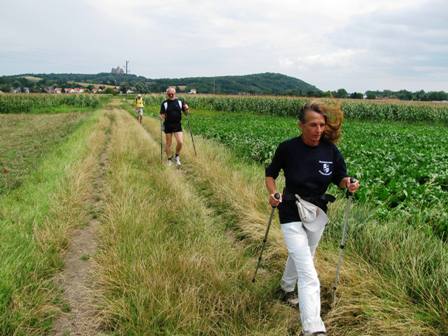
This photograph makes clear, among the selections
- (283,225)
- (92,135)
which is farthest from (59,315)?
(92,135)

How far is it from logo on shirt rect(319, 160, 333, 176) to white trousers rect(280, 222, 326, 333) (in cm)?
55

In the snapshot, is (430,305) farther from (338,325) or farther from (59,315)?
(59,315)

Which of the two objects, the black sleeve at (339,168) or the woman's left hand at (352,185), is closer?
the woman's left hand at (352,185)

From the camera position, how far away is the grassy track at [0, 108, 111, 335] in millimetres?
3484

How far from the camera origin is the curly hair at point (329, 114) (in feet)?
11.5

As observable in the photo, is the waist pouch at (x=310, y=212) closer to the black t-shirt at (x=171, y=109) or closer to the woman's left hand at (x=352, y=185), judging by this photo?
the woman's left hand at (x=352, y=185)

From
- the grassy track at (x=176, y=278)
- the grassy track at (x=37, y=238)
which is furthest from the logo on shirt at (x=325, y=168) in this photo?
the grassy track at (x=37, y=238)

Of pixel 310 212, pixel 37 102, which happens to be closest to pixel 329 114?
pixel 310 212

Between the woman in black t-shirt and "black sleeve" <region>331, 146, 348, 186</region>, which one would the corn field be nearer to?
the woman in black t-shirt

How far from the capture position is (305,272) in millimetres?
3338

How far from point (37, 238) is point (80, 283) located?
1.11 metres

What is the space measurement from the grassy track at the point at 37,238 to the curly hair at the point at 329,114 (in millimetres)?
3159

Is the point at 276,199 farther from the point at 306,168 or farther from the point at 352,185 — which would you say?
the point at 352,185

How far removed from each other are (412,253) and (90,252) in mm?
4074
